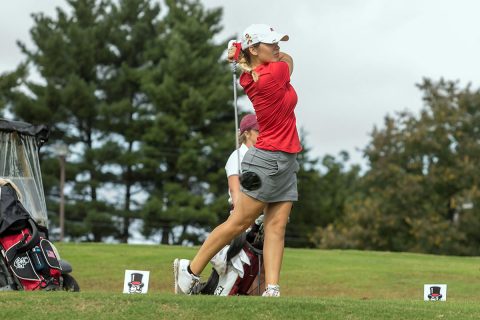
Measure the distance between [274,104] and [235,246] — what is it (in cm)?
169

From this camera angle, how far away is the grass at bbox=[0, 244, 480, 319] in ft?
22.4

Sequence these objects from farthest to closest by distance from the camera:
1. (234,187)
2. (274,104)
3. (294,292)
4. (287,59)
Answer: (294,292)
(234,187)
(287,59)
(274,104)

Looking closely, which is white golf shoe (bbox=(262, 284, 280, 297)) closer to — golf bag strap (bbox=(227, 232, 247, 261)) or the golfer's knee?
the golfer's knee

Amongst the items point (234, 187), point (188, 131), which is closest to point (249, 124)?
point (234, 187)

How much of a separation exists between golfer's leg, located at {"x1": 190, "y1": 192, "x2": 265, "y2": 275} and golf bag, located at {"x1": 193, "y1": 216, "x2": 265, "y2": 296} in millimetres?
591

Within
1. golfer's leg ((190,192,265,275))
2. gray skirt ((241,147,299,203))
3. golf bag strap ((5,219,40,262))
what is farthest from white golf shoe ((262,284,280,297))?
golf bag strap ((5,219,40,262))

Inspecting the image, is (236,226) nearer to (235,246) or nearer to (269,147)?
(269,147)

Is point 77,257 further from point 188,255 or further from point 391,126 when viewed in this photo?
point 391,126

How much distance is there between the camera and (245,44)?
26.7 feet

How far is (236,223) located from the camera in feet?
26.8

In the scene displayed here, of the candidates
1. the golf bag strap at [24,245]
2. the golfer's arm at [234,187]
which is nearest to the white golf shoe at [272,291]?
the golfer's arm at [234,187]

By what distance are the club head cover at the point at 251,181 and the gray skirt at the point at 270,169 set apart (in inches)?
0.9

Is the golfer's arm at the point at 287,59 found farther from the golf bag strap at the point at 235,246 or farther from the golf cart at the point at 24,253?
the golf cart at the point at 24,253

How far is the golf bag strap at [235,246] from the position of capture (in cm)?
903
